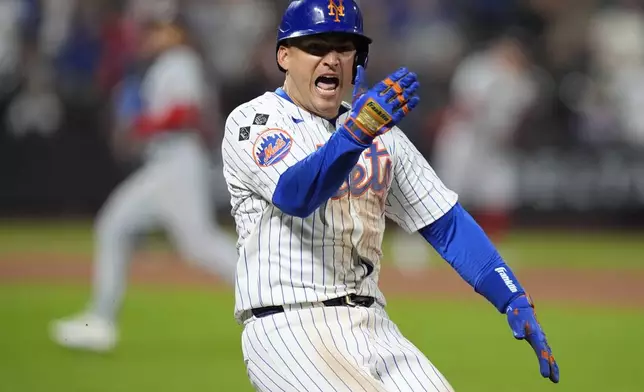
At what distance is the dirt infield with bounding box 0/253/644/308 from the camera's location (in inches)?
516

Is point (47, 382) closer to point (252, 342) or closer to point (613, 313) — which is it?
point (252, 342)

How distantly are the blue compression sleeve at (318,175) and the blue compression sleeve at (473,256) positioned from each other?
792 millimetres

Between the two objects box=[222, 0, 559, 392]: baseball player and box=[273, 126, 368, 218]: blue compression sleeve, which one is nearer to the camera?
box=[273, 126, 368, 218]: blue compression sleeve

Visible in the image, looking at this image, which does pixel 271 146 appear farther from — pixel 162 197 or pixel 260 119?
pixel 162 197

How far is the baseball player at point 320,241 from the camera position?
4258mm

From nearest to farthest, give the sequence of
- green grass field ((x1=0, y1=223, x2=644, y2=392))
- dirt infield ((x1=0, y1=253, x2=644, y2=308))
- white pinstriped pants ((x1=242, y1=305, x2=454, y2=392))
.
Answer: white pinstriped pants ((x1=242, y1=305, x2=454, y2=392)), green grass field ((x1=0, y1=223, x2=644, y2=392)), dirt infield ((x1=0, y1=253, x2=644, y2=308))

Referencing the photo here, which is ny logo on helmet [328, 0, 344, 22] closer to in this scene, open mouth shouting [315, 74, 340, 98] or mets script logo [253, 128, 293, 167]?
open mouth shouting [315, 74, 340, 98]

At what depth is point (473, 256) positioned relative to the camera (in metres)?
4.65

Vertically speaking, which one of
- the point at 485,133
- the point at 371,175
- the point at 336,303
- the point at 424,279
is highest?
the point at 371,175

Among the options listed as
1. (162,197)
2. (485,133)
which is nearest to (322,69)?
(162,197)

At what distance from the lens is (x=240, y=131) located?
14.5 ft

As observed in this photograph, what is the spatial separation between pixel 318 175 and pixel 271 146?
14.0 inches

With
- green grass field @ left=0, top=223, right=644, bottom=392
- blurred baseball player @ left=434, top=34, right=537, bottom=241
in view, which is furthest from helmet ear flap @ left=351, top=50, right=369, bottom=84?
blurred baseball player @ left=434, top=34, right=537, bottom=241

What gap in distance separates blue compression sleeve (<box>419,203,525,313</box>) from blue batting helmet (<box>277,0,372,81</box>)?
0.82 meters
